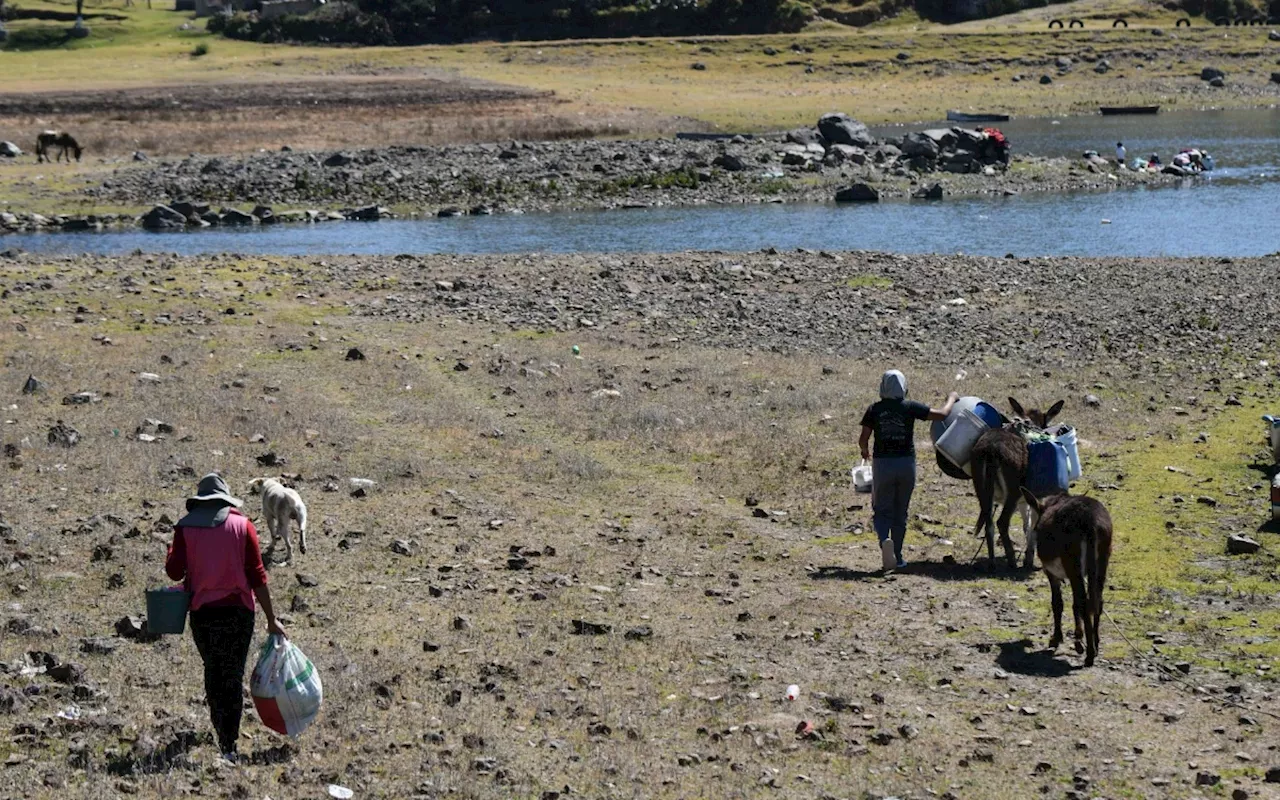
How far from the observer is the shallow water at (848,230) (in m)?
41.2

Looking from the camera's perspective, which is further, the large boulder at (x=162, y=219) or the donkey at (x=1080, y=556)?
the large boulder at (x=162, y=219)

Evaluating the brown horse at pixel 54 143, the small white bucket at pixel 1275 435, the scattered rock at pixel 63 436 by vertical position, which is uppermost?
the small white bucket at pixel 1275 435

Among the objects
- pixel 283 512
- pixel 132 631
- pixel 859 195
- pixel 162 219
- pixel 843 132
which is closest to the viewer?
pixel 132 631

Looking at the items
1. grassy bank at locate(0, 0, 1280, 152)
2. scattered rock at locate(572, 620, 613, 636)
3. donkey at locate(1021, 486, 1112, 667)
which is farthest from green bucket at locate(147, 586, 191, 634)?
grassy bank at locate(0, 0, 1280, 152)

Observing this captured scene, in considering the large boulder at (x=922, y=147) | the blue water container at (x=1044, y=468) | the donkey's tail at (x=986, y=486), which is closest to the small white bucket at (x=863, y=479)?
the donkey's tail at (x=986, y=486)

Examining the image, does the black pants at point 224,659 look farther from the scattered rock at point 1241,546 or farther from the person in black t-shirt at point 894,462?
the scattered rock at point 1241,546

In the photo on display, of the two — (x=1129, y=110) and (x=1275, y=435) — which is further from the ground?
(x=1129, y=110)

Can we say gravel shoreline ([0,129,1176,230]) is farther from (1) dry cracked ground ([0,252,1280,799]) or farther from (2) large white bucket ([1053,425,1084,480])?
(2) large white bucket ([1053,425,1084,480])

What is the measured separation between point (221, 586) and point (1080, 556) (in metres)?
5.89

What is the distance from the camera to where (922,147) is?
58.9 metres

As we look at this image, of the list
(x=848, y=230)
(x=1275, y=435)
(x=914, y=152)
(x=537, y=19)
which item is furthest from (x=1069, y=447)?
(x=537, y=19)

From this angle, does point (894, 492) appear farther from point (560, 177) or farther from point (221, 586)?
point (560, 177)

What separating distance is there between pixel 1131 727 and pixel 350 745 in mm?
4941

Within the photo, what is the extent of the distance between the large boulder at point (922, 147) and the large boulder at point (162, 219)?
27169 millimetres
